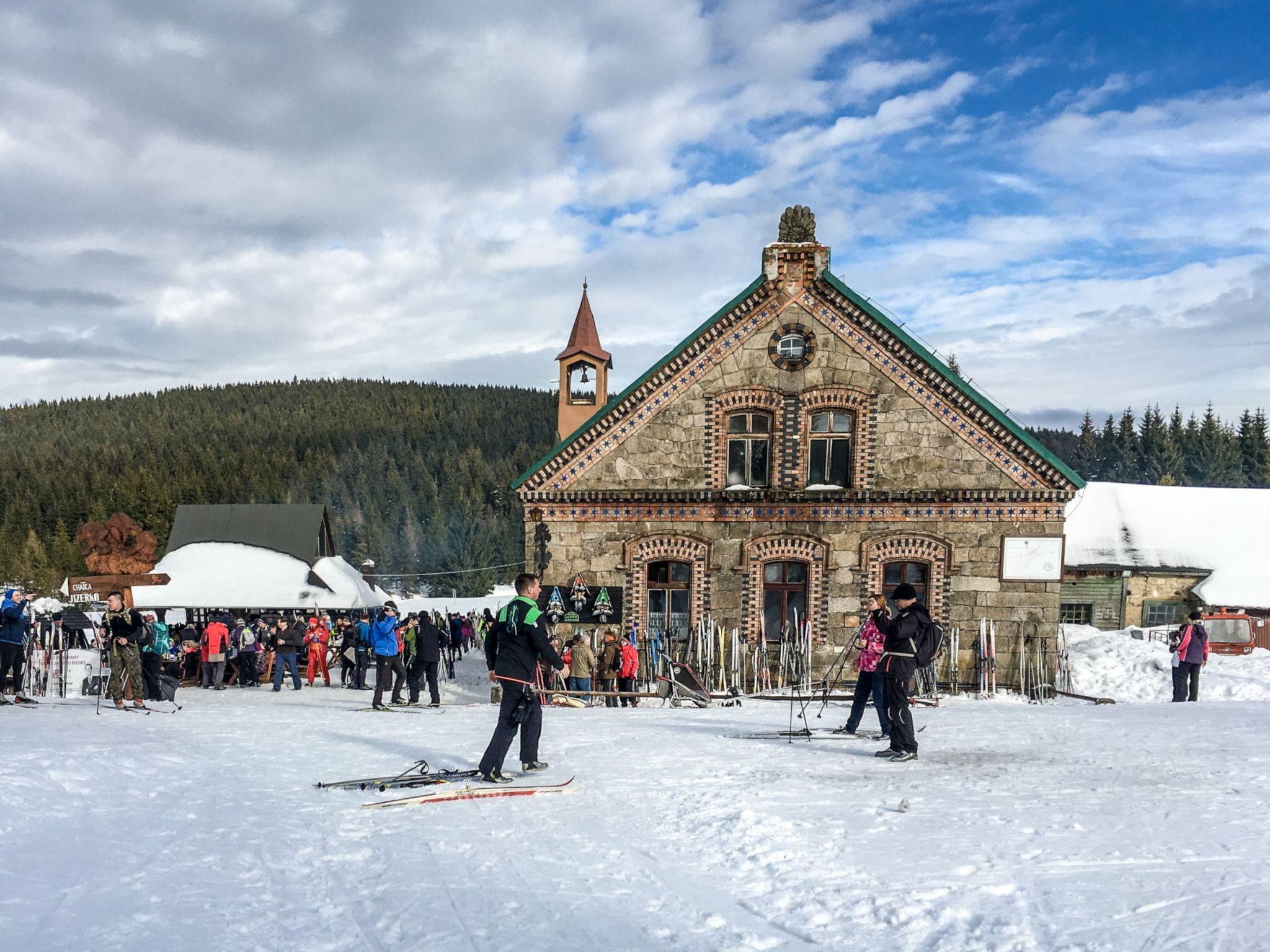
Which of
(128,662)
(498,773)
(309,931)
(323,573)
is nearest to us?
(309,931)

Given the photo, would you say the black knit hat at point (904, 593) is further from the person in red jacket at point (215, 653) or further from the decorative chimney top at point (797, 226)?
the person in red jacket at point (215, 653)

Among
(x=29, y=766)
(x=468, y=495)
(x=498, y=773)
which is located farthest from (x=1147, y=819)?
(x=468, y=495)

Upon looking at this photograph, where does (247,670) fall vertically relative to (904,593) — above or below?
below

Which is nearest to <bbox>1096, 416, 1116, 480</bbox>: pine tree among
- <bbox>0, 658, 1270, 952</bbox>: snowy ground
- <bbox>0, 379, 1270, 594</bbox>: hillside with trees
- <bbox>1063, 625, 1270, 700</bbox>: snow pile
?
<bbox>0, 379, 1270, 594</bbox>: hillside with trees

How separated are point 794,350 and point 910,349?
7.59 feet

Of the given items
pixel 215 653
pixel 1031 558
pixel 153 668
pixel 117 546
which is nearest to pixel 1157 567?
pixel 1031 558

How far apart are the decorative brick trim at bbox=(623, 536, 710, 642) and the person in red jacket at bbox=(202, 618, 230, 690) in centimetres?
832

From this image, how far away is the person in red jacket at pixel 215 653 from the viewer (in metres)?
19.4

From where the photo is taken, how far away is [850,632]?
19609 mm

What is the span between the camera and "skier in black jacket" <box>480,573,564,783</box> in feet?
28.1

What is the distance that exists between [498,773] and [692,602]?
11.7 m

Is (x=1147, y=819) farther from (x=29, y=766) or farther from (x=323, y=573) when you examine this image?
(x=323, y=573)

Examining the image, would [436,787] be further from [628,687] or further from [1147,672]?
[1147,672]

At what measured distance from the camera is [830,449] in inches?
786
